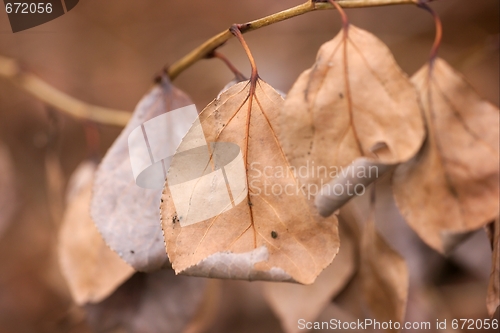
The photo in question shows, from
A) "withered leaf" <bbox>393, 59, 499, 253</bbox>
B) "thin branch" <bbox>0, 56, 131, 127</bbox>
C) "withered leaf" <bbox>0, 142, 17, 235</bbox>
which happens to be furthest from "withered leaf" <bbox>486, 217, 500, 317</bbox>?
"withered leaf" <bbox>0, 142, 17, 235</bbox>

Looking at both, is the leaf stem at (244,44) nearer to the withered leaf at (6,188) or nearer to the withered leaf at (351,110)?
the withered leaf at (351,110)

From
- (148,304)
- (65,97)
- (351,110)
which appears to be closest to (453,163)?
(351,110)

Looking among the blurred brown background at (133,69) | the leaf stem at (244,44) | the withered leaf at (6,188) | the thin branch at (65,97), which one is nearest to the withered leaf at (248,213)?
the leaf stem at (244,44)

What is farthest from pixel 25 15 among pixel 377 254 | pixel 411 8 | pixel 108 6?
pixel 411 8

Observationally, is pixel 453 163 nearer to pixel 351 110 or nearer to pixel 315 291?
pixel 351 110

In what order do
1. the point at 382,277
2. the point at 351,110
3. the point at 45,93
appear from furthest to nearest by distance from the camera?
the point at 45,93
the point at 382,277
the point at 351,110

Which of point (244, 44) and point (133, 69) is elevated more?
point (244, 44)

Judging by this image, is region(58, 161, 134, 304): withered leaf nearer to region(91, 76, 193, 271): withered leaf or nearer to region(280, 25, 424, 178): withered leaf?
region(91, 76, 193, 271): withered leaf
